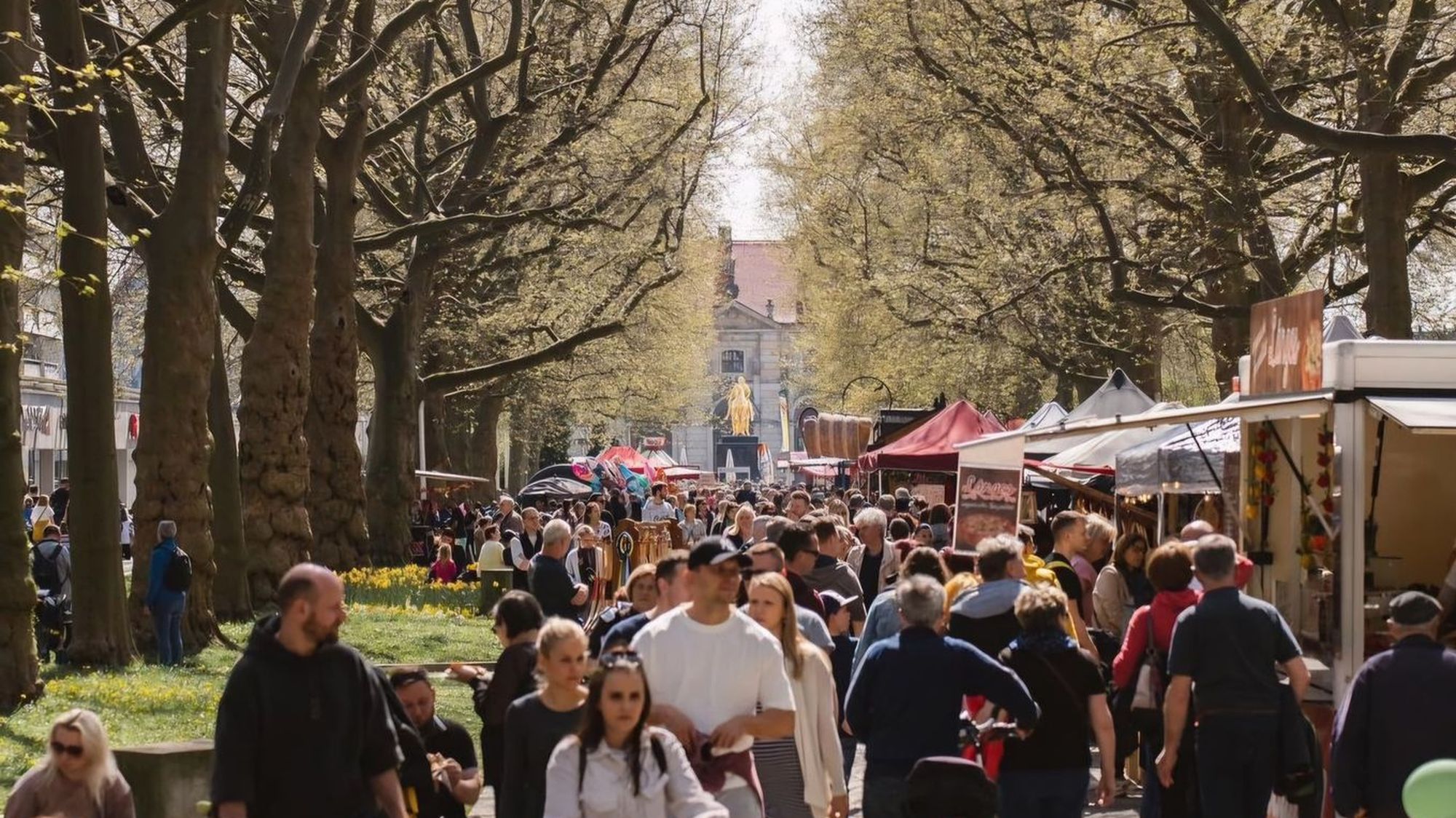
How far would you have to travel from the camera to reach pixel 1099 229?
101ft

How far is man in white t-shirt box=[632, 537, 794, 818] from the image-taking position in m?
7.27

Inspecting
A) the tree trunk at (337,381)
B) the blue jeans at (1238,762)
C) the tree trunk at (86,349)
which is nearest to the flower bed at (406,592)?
the tree trunk at (337,381)

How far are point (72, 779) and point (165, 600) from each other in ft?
39.0

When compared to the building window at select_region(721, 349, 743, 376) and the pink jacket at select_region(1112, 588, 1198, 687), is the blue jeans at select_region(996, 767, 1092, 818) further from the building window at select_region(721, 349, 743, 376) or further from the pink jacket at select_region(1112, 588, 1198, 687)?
the building window at select_region(721, 349, 743, 376)

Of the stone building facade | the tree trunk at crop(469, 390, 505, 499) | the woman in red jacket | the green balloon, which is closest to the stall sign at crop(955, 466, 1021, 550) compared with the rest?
the woman in red jacket

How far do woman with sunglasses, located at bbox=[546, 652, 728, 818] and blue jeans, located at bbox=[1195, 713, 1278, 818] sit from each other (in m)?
3.33

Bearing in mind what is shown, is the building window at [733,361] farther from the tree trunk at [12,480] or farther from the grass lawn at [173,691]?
the tree trunk at [12,480]

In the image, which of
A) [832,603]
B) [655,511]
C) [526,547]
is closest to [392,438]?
[655,511]

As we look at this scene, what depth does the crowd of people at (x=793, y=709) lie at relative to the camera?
258 inches

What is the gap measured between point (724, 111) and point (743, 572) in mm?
26500

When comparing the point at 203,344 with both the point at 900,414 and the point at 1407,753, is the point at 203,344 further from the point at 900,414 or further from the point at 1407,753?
the point at 900,414

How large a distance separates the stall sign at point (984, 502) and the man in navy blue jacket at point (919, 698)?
24.8 feet

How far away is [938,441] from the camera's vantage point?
89.3 feet

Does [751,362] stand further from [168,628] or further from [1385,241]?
[168,628]
